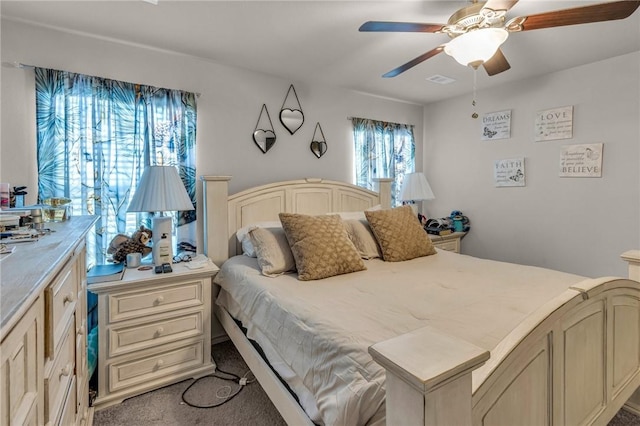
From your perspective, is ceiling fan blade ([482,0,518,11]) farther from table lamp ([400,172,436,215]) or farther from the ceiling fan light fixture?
table lamp ([400,172,436,215])

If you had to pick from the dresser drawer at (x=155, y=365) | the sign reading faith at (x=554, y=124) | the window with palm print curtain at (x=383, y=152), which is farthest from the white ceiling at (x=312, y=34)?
the dresser drawer at (x=155, y=365)

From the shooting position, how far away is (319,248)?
6.89 feet

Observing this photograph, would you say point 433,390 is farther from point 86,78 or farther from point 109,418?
point 86,78

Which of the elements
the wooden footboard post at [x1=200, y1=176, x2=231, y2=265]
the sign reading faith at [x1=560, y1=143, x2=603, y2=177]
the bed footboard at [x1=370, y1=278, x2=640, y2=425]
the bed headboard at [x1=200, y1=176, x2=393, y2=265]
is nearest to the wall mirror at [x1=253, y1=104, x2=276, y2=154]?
the bed headboard at [x1=200, y1=176, x2=393, y2=265]

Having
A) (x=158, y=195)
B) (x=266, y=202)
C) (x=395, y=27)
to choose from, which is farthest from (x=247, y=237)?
(x=395, y=27)

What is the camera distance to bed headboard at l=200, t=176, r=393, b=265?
2.49 m

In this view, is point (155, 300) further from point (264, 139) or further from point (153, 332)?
point (264, 139)

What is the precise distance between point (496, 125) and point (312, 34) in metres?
2.29

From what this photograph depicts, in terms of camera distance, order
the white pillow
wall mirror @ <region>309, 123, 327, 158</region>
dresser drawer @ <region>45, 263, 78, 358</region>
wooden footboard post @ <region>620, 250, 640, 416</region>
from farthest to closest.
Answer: wall mirror @ <region>309, 123, 327, 158</region> < the white pillow < wooden footboard post @ <region>620, 250, 640, 416</region> < dresser drawer @ <region>45, 263, 78, 358</region>

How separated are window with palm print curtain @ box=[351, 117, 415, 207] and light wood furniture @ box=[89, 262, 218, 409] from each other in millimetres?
2019

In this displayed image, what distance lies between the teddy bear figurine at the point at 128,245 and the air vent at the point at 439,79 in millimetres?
2822

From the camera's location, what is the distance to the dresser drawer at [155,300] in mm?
1870

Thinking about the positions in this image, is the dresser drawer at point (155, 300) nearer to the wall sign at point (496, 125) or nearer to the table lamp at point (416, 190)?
the table lamp at point (416, 190)

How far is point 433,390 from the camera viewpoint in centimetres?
56
